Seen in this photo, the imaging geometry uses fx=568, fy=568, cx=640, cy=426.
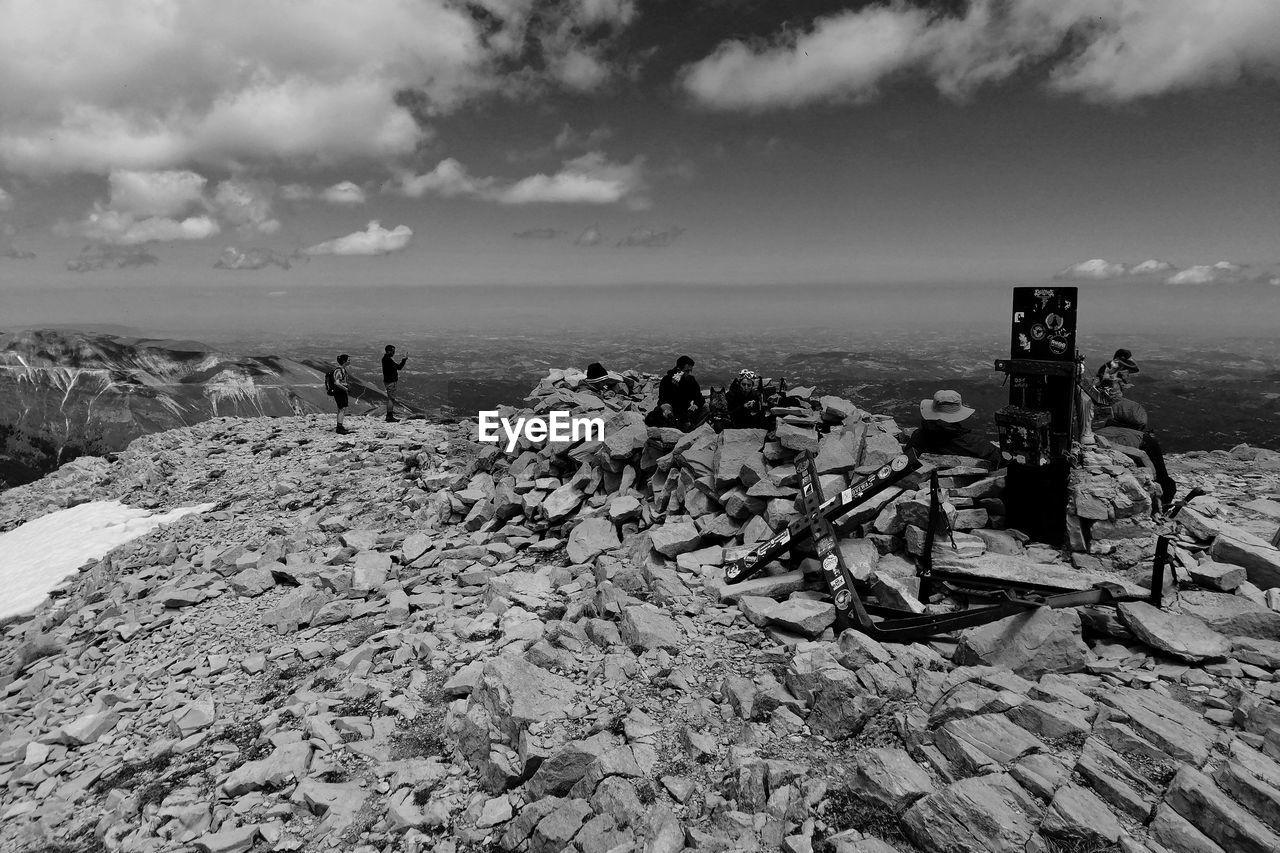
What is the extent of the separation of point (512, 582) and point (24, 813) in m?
5.98

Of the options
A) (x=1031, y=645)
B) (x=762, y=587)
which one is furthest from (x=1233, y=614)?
(x=762, y=587)

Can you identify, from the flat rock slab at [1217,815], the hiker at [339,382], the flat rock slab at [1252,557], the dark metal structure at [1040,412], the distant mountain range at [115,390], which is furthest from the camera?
the distant mountain range at [115,390]

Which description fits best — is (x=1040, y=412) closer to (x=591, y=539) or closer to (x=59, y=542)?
(x=591, y=539)

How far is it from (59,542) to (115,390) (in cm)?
15895

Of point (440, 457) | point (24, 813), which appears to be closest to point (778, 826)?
point (24, 813)

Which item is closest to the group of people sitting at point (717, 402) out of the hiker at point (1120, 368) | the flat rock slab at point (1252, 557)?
the hiker at point (1120, 368)

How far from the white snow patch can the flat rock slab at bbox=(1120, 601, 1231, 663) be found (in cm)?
2091

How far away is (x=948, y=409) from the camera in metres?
10.5

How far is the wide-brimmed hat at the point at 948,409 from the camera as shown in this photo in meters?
10.4

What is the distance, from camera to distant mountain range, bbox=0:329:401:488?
11913 centimetres

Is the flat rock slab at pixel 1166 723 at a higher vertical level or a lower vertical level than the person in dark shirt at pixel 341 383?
lower

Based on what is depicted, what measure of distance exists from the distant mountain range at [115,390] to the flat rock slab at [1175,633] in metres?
127

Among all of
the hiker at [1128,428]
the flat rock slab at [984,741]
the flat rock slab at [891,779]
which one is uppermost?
the hiker at [1128,428]

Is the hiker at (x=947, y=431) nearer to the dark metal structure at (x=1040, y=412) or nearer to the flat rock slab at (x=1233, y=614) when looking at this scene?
the dark metal structure at (x=1040, y=412)
